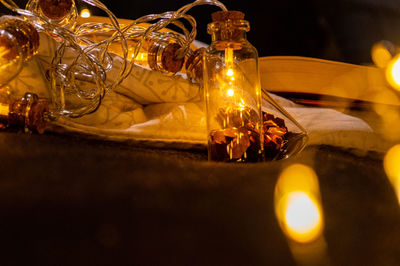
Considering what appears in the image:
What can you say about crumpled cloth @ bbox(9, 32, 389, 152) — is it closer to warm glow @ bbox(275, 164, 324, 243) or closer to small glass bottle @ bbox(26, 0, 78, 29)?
small glass bottle @ bbox(26, 0, 78, 29)

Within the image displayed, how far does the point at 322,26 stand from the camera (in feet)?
7.29

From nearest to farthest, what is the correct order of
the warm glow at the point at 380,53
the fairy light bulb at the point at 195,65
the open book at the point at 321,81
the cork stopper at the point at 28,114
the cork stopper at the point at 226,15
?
the cork stopper at the point at 28,114 → the cork stopper at the point at 226,15 → the fairy light bulb at the point at 195,65 → the open book at the point at 321,81 → the warm glow at the point at 380,53

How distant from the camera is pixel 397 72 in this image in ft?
5.42

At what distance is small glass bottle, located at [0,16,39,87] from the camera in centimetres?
46

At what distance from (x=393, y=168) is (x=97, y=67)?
446 millimetres

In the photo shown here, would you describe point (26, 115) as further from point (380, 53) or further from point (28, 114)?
point (380, 53)

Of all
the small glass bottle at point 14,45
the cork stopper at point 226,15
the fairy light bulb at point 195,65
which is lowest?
the small glass bottle at point 14,45

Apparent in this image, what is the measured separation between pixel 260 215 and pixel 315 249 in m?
0.04

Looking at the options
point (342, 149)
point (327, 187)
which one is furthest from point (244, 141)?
point (327, 187)

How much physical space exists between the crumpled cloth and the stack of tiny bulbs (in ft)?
0.08

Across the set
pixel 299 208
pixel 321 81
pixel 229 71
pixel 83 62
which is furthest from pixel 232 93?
pixel 321 81

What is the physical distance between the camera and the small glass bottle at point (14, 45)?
0.46 metres

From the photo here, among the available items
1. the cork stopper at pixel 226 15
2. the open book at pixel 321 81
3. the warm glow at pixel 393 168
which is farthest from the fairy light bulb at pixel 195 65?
the open book at pixel 321 81

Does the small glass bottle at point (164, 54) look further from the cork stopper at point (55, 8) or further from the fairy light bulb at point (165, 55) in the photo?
the cork stopper at point (55, 8)
